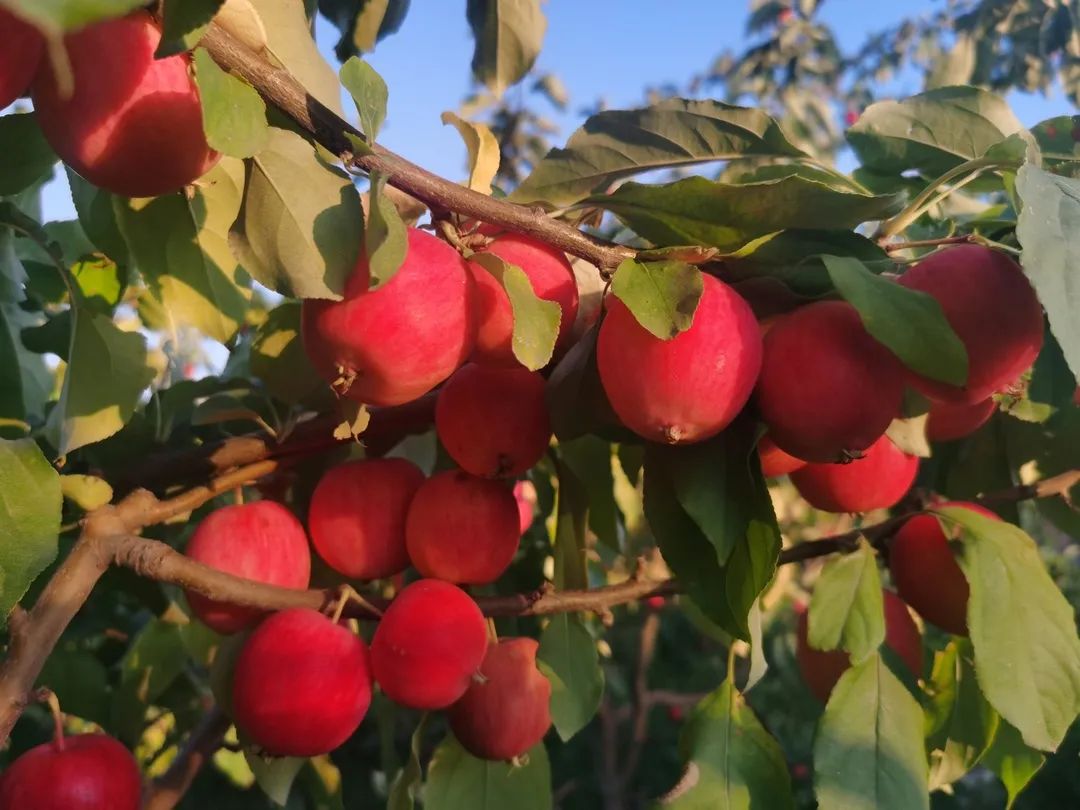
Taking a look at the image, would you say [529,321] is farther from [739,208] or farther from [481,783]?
[481,783]

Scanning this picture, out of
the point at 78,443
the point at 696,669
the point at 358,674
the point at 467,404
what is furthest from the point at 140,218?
the point at 696,669

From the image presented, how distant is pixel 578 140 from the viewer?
30.7 inches

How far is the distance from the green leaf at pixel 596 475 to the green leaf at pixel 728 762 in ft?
0.70

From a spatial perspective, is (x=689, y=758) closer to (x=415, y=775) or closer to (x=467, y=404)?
(x=415, y=775)

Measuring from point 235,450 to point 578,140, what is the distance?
1.49ft

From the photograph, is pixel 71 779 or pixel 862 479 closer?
pixel 71 779

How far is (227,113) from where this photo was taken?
19.5 inches

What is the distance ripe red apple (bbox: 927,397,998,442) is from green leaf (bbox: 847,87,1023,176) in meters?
0.27

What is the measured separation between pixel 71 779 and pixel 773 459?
65 centimetres

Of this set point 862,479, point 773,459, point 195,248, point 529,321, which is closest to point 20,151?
point 195,248

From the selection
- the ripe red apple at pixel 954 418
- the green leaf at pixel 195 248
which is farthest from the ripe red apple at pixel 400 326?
the ripe red apple at pixel 954 418

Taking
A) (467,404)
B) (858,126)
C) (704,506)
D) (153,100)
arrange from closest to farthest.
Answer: (153,100)
(704,506)
(467,404)
(858,126)

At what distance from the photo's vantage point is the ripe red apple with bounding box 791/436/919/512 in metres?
0.84

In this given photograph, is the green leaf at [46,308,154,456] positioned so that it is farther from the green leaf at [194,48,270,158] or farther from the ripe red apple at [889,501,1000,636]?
the ripe red apple at [889,501,1000,636]
